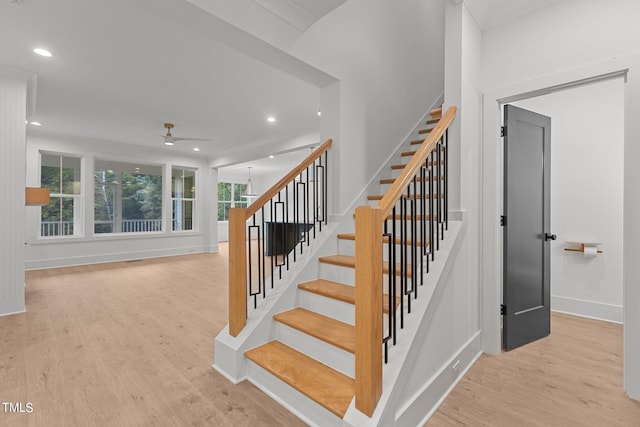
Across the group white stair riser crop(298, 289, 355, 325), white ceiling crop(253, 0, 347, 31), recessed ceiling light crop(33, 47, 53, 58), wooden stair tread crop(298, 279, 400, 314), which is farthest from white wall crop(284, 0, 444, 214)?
recessed ceiling light crop(33, 47, 53, 58)

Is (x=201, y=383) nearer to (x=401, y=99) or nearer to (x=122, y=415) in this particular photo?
(x=122, y=415)

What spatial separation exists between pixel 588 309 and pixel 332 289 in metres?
3.23

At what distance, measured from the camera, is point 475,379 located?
2109mm

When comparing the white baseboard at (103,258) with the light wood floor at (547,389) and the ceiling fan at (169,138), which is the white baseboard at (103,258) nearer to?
the ceiling fan at (169,138)

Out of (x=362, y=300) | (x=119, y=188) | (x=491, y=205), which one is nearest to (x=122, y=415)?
(x=362, y=300)

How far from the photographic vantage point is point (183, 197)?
324 inches

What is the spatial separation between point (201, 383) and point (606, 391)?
109 inches

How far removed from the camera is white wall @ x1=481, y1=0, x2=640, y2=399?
189 cm

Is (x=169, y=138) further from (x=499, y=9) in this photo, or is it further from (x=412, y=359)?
(x=412, y=359)

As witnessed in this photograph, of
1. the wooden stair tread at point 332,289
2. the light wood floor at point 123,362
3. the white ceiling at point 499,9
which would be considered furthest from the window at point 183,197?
the white ceiling at point 499,9

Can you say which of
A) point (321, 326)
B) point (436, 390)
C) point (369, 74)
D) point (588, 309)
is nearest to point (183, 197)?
point (369, 74)

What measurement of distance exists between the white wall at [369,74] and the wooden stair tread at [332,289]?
80 centimetres

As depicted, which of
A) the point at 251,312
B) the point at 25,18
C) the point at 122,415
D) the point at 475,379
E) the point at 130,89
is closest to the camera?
the point at 122,415

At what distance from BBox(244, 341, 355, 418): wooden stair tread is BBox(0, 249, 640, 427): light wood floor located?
0.64 feet
